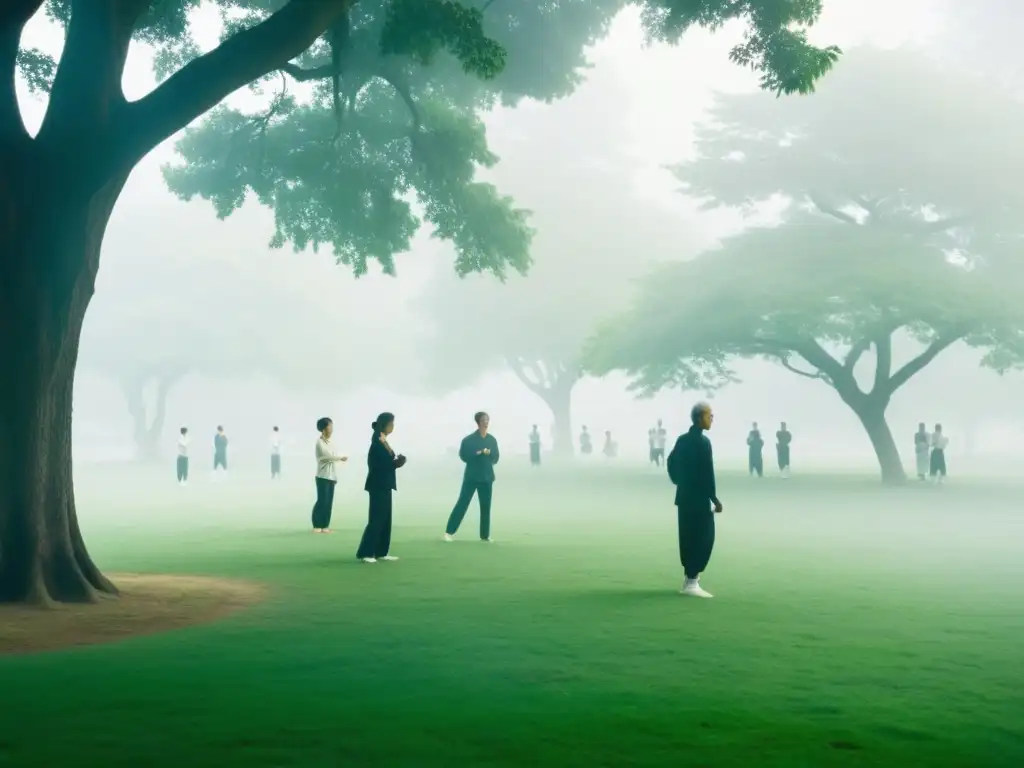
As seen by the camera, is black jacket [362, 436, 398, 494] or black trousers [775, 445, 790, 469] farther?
black trousers [775, 445, 790, 469]

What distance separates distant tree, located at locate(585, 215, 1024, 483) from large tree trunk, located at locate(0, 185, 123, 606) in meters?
25.1

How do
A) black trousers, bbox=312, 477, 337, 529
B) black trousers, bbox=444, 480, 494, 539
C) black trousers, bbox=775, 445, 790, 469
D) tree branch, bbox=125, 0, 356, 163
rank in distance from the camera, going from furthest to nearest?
1. black trousers, bbox=775, 445, 790, 469
2. black trousers, bbox=312, 477, 337, 529
3. black trousers, bbox=444, 480, 494, 539
4. tree branch, bbox=125, 0, 356, 163

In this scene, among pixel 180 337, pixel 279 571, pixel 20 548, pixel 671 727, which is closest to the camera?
pixel 671 727

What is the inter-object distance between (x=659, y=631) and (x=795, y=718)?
9.27ft

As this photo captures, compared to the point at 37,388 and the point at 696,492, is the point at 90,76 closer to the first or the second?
the point at 37,388

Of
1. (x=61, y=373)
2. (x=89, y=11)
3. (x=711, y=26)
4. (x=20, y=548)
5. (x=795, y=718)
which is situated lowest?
(x=795, y=718)

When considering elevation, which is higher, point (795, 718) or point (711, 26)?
point (711, 26)

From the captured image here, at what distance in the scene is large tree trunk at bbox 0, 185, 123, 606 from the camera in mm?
10305

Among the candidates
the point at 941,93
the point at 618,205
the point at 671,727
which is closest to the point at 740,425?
the point at 618,205

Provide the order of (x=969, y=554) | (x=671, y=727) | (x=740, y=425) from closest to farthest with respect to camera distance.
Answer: (x=671, y=727) → (x=969, y=554) → (x=740, y=425)

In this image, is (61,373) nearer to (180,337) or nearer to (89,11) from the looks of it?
(89,11)

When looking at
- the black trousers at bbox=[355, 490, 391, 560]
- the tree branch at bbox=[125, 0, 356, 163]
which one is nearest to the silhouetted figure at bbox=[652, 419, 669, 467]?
the black trousers at bbox=[355, 490, 391, 560]

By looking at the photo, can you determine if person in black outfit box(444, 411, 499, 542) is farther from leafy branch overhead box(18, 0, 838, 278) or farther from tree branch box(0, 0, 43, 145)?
tree branch box(0, 0, 43, 145)

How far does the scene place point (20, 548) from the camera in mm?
10422
